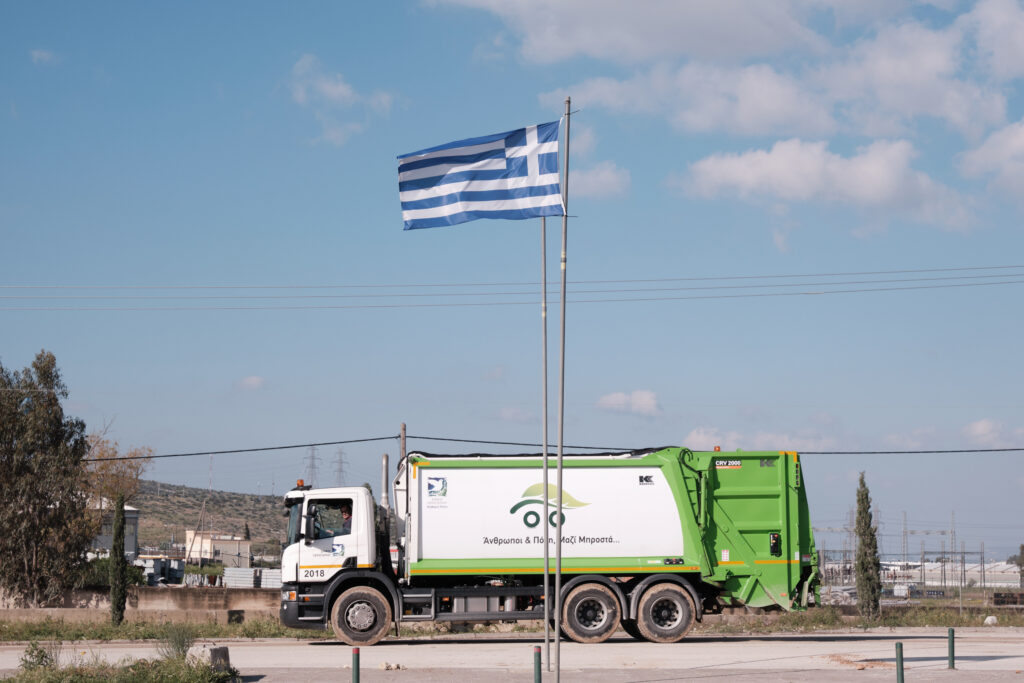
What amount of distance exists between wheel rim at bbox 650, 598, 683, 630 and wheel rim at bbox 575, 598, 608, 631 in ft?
3.41

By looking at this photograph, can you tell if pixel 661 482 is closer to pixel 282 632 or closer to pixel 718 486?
pixel 718 486

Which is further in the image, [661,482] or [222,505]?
[222,505]

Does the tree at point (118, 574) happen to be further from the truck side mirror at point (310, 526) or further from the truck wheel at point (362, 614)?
the truck wheel at point (362, 614)

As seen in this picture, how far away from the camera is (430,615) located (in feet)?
73.1

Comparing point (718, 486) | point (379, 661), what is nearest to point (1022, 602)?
point (718, 486)

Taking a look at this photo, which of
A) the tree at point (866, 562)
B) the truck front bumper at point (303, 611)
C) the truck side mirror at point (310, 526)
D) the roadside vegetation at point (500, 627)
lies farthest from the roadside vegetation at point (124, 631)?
the tree at point (866, 562)

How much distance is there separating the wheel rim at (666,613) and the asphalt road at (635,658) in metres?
0.54

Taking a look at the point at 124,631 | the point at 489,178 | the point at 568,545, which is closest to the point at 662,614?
the point at 568,545

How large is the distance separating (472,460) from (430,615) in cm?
331

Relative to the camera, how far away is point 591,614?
2236 cm

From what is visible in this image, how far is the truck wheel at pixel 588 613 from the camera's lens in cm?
2214

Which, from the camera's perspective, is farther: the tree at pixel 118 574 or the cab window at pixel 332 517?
the tree at pixel 118 574

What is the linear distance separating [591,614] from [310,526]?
6.13 metres

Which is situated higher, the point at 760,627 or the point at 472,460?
the point at 472,460
